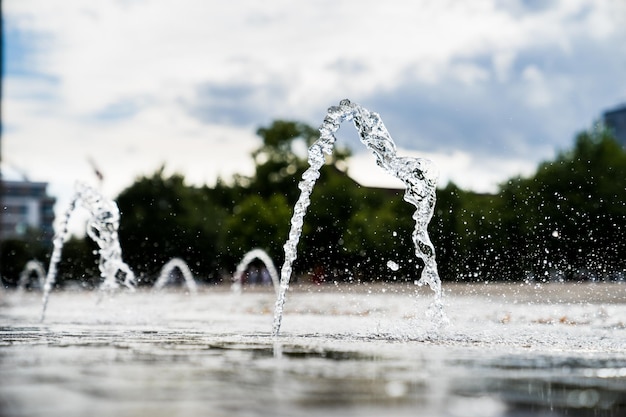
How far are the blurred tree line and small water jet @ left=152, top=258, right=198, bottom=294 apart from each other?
1.10m

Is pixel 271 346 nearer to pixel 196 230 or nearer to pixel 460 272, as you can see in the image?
pixel 460 272

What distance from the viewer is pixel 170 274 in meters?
56.4

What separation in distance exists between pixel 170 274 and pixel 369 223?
11.9m

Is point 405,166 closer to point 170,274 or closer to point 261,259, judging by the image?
point 170,274

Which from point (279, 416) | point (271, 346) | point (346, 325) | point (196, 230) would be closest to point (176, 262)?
point (196, 230)

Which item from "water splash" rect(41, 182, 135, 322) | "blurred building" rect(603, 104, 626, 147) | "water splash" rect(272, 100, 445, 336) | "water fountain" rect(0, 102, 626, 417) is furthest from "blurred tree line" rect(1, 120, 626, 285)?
"blurred building" rect(603, 104, 626, 147)

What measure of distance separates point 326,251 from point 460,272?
13558mm

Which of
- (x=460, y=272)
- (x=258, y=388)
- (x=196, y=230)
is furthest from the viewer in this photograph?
(x=196, y=230)

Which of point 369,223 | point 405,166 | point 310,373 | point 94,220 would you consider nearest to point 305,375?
point 310,373

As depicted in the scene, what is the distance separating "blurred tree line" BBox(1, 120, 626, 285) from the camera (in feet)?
164

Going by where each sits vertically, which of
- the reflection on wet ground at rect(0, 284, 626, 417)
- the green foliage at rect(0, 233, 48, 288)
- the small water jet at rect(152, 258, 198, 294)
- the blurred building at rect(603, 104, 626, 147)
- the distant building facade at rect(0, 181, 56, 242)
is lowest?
the reflection on wet ground at rect(0, 284, 626, 417)

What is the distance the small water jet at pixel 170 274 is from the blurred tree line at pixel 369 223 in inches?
43.2

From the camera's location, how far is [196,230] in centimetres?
6694

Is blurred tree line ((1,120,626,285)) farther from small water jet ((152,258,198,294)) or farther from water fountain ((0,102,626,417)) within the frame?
water fountain ((0,102,626,417))
